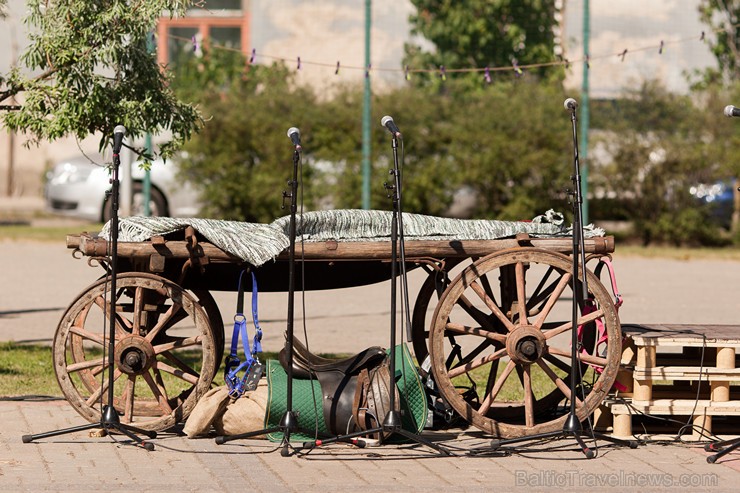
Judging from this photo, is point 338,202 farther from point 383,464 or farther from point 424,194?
point 383,464

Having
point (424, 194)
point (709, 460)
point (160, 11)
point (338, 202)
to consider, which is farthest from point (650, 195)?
point (709, 460)

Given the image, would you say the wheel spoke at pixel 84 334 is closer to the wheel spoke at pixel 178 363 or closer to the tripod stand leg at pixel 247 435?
the wheel spoke at pixel 178 363

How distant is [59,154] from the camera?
3095 centimetres

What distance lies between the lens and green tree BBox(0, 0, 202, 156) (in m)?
8.95

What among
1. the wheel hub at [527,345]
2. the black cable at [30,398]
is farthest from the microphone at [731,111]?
the black cable at [30,398]

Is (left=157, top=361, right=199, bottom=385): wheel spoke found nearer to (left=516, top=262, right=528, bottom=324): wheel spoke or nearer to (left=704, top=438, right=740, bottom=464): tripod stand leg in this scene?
(left=516, top=262, right=528, bottom=324): wheel spoke

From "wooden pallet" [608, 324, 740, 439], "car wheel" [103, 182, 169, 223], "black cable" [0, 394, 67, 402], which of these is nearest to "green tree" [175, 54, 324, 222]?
"car wheel" [103, 182, 169, 223]

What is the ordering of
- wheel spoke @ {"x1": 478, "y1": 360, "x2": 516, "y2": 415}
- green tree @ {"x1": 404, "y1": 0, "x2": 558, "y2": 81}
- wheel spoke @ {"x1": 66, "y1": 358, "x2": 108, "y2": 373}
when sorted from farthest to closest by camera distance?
green tree @ {"x1": 404, "y1": 0, "x2": 558, "y2": 81}
wheel spoke @ {"x1": 66, "y1": 358, "x2": 108, "y2": 373}
wheel spoke @ {"x1": 478, "y1": 360, "x2": 516, "y2": 415}

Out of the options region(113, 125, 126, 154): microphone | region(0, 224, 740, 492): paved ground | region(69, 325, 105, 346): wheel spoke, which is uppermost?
region(113, 125, 126, 154): microphone

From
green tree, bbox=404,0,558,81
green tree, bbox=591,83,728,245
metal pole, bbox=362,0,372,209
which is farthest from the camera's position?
green tree, bbox=404,0,558,81

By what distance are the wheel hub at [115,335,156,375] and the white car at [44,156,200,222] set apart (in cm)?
1465

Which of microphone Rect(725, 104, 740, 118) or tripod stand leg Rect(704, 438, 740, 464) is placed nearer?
tripod stand leg Rect(704, 438, 740, 464)

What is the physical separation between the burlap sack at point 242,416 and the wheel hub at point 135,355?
476mm

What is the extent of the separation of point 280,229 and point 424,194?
14255mm
